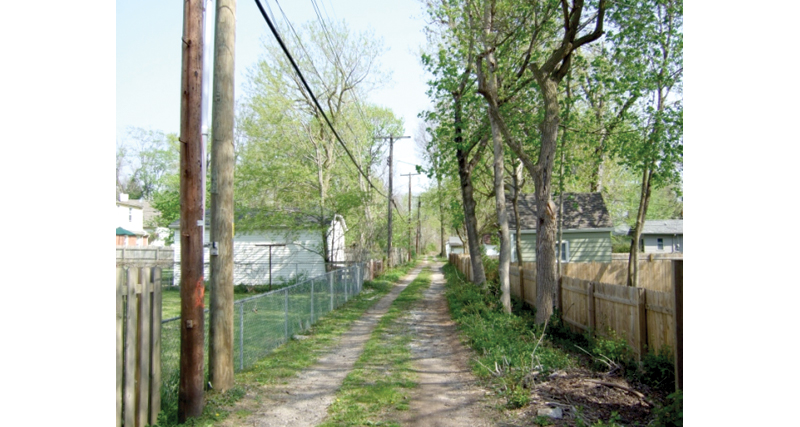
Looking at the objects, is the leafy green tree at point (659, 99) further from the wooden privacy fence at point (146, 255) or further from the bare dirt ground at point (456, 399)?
the wooden privacy fence at point (146, 255)

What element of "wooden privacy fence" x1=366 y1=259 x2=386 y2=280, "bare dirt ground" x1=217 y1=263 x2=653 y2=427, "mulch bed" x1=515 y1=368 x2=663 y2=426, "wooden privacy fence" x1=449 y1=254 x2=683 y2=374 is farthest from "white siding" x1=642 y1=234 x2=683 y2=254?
"mulch bed" x1=515 y1=368 x2=663 y2=426

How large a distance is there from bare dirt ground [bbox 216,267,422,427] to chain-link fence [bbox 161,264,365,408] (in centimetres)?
98

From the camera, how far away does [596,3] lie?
39.8 ft

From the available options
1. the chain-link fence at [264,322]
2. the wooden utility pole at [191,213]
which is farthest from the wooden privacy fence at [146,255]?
the wooden utility pole at [191,213]

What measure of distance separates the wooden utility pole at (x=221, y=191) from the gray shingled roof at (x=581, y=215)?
75.3 feet

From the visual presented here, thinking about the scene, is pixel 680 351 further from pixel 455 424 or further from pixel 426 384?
pixel 426 384

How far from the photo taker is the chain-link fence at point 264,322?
6.80 m

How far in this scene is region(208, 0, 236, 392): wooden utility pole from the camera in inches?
283

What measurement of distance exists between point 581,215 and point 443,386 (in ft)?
76.7

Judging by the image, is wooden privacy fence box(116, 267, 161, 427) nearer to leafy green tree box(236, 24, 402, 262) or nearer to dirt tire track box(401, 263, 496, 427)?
dirt tire track box(401, 263, 496, 427)

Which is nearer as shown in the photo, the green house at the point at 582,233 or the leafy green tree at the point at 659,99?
the leafy green tree at the point at 659,99

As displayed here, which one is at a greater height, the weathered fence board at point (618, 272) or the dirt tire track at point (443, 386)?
the weathered fence board at point (618, 272)

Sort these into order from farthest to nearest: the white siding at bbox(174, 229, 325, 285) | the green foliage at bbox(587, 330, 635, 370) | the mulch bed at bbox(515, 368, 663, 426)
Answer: the white siding at bbox(174, 229, 325, 285) → the green foliage at bbox(587, 330, 635, 370) → the mulch bed at bbox(515, 368, 663, 426)

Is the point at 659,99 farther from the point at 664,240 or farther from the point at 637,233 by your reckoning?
the point at 664,240
